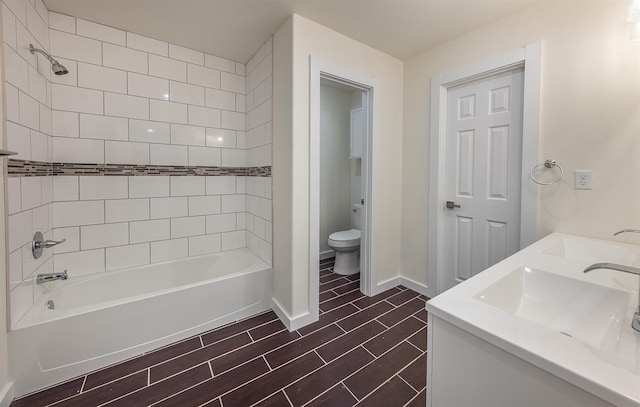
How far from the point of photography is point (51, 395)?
4.57 ft

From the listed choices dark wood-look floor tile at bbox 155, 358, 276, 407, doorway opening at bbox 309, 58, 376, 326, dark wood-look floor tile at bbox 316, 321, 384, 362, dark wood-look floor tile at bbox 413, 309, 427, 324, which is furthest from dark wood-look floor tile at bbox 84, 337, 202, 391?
dark wood-look floor tile at bbox 413, 309, 427, 324

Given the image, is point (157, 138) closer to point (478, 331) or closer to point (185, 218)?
point (185, 218)

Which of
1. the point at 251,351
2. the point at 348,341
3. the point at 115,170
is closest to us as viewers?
the point at 251,351

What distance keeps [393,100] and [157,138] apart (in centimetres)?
222

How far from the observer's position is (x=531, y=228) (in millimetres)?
1778

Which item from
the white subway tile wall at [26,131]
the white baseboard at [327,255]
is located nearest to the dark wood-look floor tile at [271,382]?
the white subway tile wall at [26,131]

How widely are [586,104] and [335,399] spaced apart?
2.26 m

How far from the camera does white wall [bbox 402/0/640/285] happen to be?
56.0 inches

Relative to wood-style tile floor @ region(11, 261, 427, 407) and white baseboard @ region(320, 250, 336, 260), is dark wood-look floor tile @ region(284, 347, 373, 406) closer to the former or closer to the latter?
wood-style tile floor @ region(11, 261, 427, 407)

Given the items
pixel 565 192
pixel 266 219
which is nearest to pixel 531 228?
pixel 565 192

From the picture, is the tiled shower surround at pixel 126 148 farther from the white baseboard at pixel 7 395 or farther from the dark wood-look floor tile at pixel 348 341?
the dark wood-look floor tile at pixel 348 341

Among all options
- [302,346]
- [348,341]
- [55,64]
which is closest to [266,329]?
[302,346]

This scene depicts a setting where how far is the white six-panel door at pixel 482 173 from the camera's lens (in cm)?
191

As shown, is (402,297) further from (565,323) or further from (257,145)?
(257,145)
